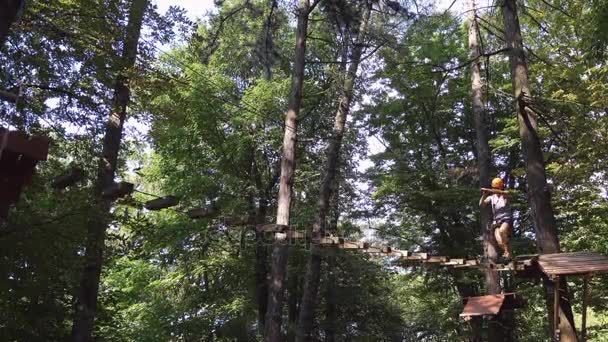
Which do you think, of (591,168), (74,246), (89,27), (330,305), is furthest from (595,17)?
(330,305)

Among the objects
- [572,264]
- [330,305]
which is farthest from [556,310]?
[330,305]

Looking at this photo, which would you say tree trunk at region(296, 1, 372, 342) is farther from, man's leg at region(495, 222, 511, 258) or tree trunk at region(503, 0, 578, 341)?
man's leg at region(495, 222, 511, 258)

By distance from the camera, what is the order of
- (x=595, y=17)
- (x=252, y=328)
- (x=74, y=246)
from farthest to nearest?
(x=252, y=328)
(x=74, y=246)
(x=595, y=17)

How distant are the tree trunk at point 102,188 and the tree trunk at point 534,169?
5.90 metres

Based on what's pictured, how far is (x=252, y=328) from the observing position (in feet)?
47.0

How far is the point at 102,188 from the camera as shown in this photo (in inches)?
295

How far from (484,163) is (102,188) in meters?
8.03

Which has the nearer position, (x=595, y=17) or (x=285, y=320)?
(x=595, y=17)

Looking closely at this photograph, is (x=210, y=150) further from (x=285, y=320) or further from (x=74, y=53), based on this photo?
(x=74, y=53)

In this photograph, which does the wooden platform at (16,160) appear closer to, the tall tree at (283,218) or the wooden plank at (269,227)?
the wooden plank at (269,227)

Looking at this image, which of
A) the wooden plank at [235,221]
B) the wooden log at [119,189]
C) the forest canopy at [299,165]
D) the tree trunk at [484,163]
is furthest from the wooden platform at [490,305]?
the wooden log at [119,189]

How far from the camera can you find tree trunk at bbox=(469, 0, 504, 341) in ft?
33.3

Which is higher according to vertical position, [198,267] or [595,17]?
[595,17]

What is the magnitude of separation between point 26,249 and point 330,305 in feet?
32.0
